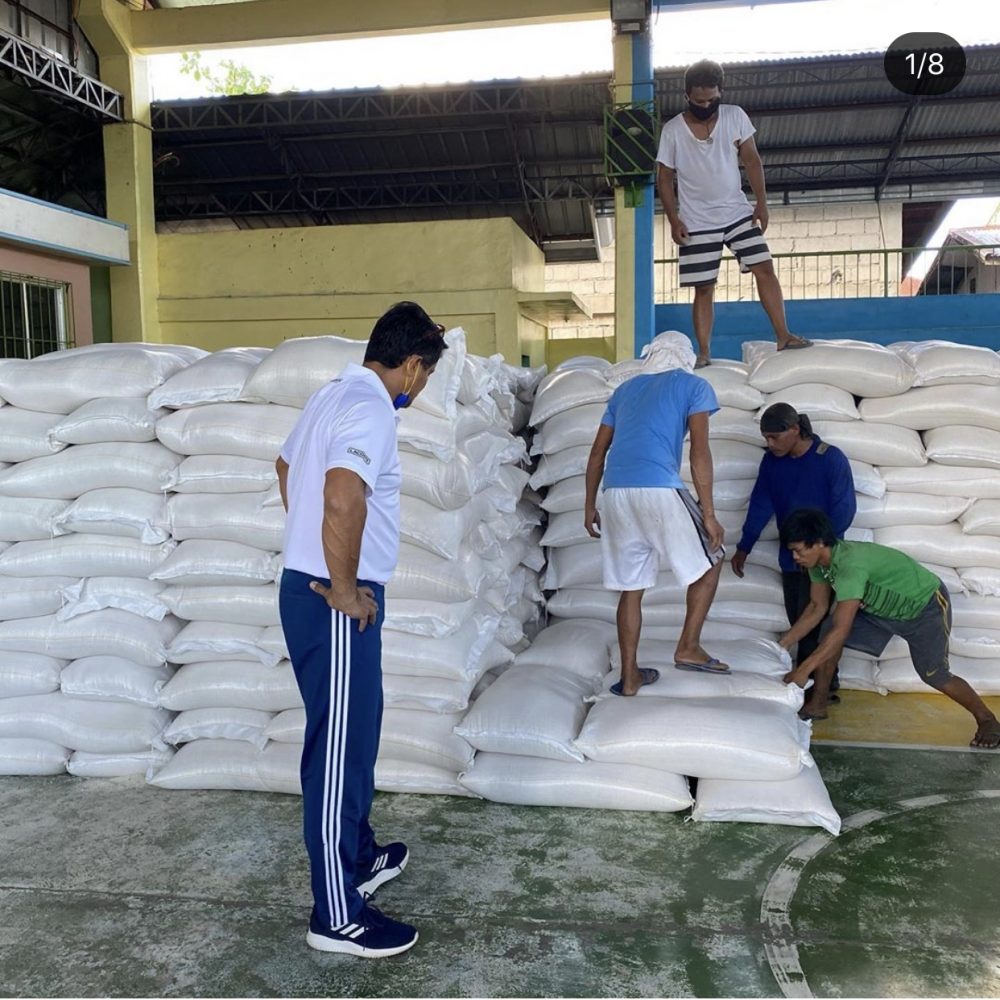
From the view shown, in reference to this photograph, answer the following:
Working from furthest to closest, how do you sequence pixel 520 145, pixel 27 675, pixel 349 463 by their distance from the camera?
pixel 520 145
pixel 27 675
pixel 349 463

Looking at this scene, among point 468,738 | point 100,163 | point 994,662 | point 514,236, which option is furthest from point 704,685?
point 100,163

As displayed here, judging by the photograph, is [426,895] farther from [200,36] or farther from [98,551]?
[200,36]

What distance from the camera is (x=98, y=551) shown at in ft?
10.3

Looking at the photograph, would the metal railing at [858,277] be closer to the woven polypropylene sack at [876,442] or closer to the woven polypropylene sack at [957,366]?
the woven polypropylene sack at [957,366]

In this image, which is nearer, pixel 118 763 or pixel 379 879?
pixel 379 879

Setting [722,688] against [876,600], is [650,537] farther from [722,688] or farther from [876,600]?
[876,600]

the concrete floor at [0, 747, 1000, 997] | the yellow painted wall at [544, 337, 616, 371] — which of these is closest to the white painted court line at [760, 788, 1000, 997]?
the concrete floor at [0, 747, 1000, 997]

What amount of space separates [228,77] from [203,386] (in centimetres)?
1311

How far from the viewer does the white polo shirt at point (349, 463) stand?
6.15 ft

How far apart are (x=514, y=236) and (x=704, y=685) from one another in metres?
8.70

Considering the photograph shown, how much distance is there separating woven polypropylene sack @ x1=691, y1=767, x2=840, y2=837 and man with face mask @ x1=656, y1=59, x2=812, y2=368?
1963 millimetres

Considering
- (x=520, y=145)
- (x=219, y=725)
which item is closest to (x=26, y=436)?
(x=219, y=725)

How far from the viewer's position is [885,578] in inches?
128
